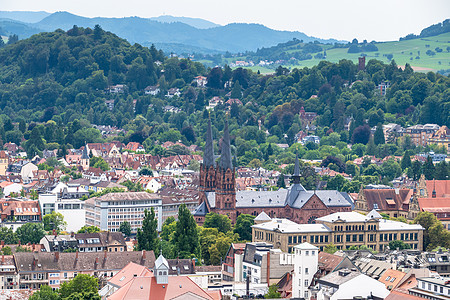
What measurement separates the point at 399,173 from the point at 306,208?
55.3m

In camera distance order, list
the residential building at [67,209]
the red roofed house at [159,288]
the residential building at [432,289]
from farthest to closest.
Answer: the residential building at [67,209], the red roofed house at [159,288], the residential building at [432,289]

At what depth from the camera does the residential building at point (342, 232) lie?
356 feet

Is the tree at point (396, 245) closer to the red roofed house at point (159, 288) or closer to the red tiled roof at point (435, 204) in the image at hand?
the red tiled roof at point (435, 204)

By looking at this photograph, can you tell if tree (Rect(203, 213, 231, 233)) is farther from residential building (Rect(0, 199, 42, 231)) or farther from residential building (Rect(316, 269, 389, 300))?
residential building (Rect(316, 269, 389, 300))

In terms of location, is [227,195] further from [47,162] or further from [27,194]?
[47,162]

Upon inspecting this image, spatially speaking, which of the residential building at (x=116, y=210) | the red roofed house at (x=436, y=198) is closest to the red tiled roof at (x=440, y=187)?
the red roofed house at (x=436, y=198)

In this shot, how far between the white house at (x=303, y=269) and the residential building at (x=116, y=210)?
43727mm

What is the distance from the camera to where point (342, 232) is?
4424 inches

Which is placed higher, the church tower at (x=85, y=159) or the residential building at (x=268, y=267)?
the residential building at (x=268, y=267)

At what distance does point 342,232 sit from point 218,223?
13.3m

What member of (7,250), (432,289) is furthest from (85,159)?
(432,289)

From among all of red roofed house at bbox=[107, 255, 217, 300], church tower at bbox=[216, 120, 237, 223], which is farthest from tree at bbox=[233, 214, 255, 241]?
red roofed house at bbox=[107, 255, 217, 300]

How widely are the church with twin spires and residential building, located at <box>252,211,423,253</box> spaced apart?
747cm

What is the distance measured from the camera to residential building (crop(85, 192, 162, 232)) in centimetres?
12825
